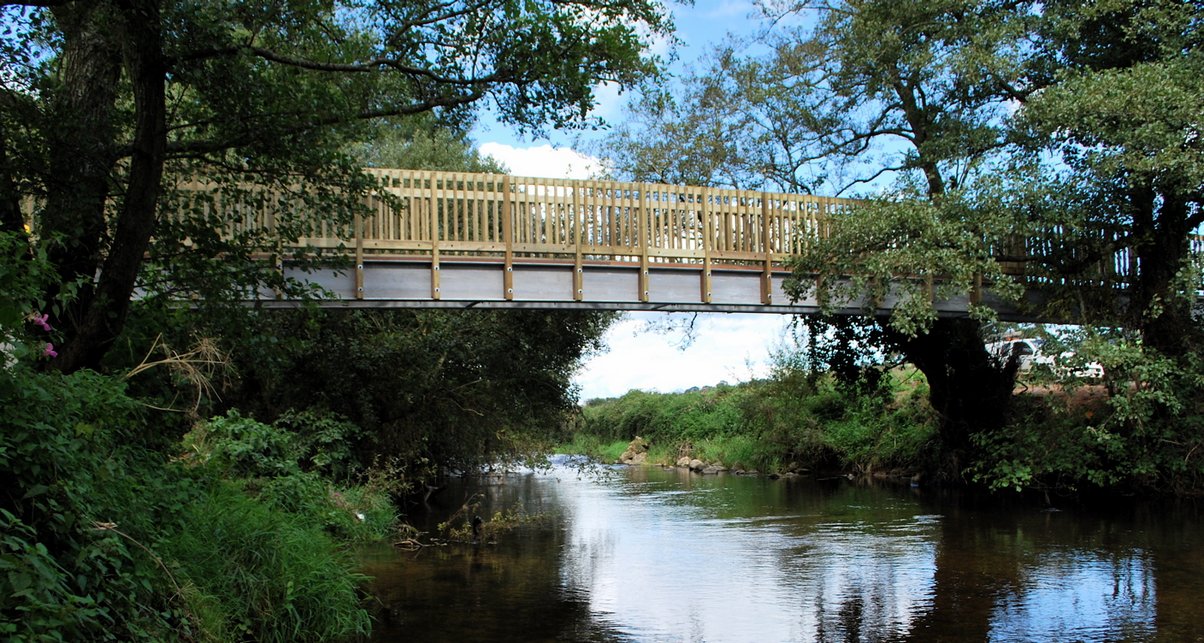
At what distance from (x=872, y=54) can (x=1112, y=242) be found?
19.1 ft

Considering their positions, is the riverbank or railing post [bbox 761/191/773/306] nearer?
railing post [bbox 761/191/773/306]

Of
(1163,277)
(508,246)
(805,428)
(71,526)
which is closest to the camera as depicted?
(71,526)

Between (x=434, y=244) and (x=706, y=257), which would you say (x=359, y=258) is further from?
(x=706, y=257)

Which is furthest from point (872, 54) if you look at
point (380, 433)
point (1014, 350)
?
point (380, 433)

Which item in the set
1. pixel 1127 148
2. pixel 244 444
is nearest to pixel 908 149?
pixel 1127 148

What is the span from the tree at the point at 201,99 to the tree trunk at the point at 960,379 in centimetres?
1498

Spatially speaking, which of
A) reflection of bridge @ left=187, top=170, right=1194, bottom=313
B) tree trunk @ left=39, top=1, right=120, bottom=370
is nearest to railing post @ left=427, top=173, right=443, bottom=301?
reflection of bridge @ left=187, top=170, right=1194, bottom=313

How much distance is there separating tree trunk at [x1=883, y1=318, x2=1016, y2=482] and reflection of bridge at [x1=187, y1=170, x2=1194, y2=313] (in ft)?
21.4

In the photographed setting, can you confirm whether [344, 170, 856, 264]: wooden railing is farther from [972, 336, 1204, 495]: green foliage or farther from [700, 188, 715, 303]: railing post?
[972, 336, 1204, 495]: green foliage

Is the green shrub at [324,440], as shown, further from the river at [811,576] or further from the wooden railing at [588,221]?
the wooden railing at [588,221]

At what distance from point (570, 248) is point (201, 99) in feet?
22.5

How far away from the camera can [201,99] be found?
9984mm

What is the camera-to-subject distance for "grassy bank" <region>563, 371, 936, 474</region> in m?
26.6

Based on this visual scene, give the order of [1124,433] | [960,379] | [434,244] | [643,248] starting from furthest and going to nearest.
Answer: [960,379]
[1124,433]
[643,248]
[434,244]
